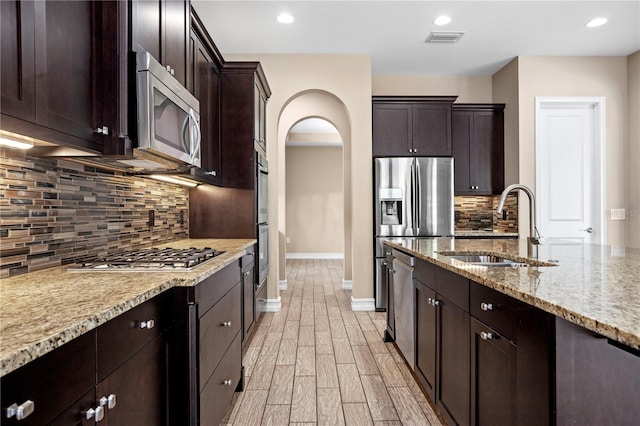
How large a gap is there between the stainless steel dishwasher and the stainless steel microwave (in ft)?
5.05

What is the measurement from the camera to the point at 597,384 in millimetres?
932

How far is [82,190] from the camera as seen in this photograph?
176cm

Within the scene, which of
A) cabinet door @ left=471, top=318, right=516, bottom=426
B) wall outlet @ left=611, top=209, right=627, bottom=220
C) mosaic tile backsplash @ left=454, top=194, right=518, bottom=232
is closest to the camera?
cabinet door @ left=471, top=318, right=516, bottom=426

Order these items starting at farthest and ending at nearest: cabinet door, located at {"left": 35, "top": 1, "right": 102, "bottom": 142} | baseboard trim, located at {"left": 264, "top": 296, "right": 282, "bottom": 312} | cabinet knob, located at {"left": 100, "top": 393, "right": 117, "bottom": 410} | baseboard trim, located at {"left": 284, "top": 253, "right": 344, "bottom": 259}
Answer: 1. baseboard trim, located at {"left": 284, "top": 253, "right": 344, "bottom": 259}
2. baseboard trim, located at {"left": 264, "top": 296, "right": 282, "bottom": 312}
3. cabinet door, located at {"left": 35, "top": 1, "right": 102, "bottom": 142}
4. cabinet knob, located at {"left": 100, "top": 393, "right": 117, "bottom": 410}

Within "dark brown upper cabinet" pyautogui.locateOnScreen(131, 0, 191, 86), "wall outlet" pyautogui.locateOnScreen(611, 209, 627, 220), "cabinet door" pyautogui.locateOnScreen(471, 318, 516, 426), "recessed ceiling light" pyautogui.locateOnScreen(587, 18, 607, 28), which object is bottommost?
"cabinet door" pyautogui.locateOnScreen(471, 318, 516, 426)

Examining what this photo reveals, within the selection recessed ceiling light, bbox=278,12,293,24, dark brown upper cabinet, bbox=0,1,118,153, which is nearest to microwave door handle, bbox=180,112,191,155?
dark brown upper cabinet, bbox=0,1,118,153

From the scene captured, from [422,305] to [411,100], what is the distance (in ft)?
9.84

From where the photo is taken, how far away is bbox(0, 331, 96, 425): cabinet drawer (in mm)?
647

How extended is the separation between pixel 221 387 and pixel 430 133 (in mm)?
3722

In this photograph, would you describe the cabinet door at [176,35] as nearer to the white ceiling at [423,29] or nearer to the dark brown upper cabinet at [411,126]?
the white ceiling at [423,29]

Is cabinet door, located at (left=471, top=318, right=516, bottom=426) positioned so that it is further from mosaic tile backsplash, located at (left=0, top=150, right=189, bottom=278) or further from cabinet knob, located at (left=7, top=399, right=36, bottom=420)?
mosaic tile backsplash, located at (left=0, top=150, right=189, bottom=278)

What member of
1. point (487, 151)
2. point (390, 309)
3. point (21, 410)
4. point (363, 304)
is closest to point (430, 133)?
point (487, 151)

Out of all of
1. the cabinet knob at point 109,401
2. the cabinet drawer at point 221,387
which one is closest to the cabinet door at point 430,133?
the cabinet drawer at point 221,387

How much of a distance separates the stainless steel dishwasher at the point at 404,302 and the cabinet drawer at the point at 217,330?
3.74ft
